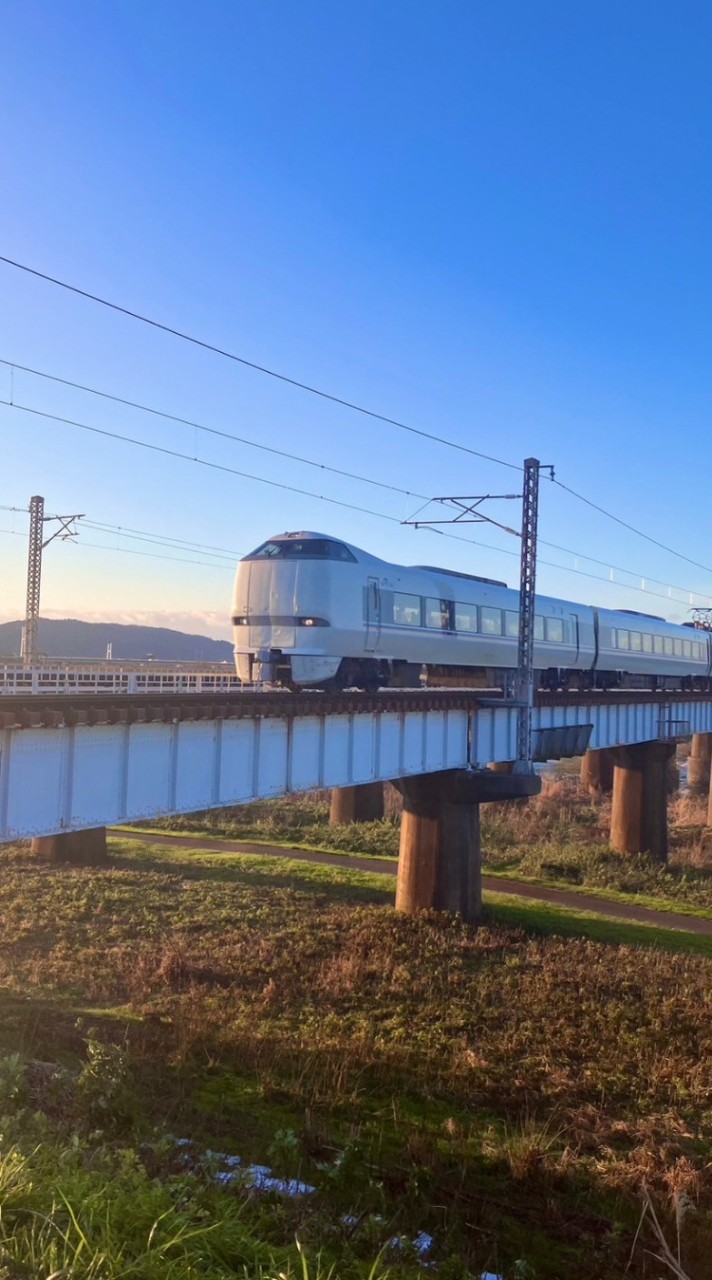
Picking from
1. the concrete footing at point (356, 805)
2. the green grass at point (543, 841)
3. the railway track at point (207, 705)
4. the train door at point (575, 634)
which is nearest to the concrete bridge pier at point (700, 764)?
the green grass at point (543, 841)

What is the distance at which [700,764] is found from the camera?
65.9 meters

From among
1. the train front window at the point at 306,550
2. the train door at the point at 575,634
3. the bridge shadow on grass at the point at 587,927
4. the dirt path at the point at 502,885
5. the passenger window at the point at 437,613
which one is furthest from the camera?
the train door at the point at 575,634

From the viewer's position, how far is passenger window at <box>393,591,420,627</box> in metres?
24.1

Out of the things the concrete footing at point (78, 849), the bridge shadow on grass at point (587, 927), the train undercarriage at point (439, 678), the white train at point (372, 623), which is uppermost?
the white train at point (372, 623)

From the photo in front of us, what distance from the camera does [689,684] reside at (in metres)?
49.1

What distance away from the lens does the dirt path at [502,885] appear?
3092cm

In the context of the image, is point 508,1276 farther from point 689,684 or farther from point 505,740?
point 689,684

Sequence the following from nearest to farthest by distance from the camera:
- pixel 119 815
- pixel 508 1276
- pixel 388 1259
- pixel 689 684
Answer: pixel 388 1259
pixel 508 1276
pixel 119 815
pixel 689 684

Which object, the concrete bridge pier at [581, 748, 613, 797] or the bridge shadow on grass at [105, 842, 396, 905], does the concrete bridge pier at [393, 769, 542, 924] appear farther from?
the concrete bridge pier at [581, 748, 613, 797]

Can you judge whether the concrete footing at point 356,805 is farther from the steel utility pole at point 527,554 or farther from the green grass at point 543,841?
the steel utility pole at point 527,554

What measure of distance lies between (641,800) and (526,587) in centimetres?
2202

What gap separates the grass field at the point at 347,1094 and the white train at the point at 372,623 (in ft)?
24.2

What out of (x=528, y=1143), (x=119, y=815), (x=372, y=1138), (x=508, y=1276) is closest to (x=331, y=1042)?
(x=372, y=1138)

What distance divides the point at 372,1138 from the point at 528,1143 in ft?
7.45
